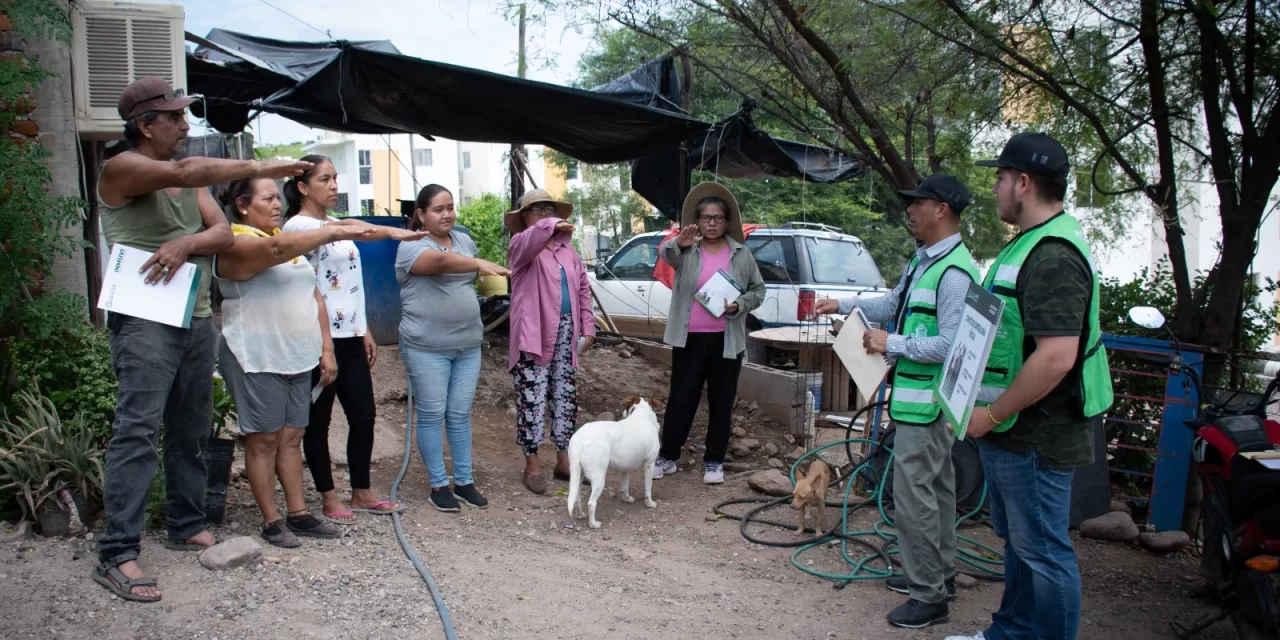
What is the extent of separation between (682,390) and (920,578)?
8.10ft

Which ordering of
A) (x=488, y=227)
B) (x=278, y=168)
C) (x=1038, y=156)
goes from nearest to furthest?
(x=1038, y=156)
(x=278, y=168)
(x=488, y=227)

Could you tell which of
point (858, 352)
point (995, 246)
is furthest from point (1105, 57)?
point (995, 246)

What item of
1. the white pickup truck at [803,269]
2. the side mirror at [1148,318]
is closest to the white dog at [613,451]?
the side mirror at [1148,318]

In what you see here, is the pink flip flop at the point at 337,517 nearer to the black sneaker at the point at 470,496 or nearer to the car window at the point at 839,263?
the black sneaker at the point at 470,496

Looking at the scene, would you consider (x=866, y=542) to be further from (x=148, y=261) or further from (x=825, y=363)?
(x=825, y=363)

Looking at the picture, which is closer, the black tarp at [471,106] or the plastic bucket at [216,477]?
the plastic bucket at [216,477]

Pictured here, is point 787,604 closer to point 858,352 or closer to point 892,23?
point 858,352

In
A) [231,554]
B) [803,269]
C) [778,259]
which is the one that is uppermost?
[778,259]

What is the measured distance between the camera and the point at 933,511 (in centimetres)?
365

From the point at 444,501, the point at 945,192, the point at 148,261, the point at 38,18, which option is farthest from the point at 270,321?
the point at 945,192

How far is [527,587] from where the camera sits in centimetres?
389

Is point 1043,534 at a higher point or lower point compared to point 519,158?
lower

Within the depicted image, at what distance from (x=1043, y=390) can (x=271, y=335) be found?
300 centimetres

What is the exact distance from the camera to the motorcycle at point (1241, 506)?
3.17m
